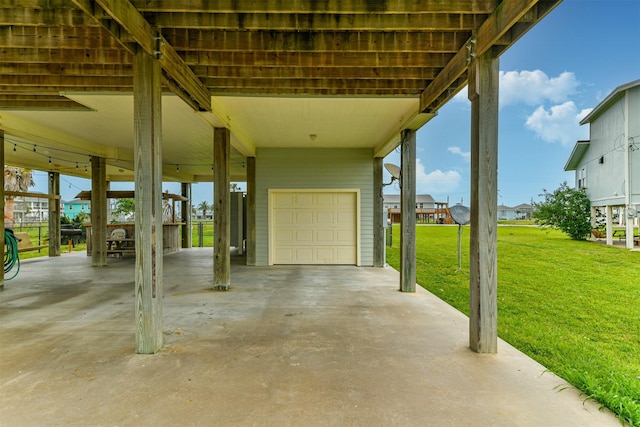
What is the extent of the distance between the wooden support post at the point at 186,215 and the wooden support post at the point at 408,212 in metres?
9.96

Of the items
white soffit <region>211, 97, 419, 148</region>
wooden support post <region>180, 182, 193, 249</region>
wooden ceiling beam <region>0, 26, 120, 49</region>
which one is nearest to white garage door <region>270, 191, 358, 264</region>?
white soffit <region>211, 97, 419, 148</region>

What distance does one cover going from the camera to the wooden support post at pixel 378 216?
7.88m

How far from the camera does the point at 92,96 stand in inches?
177

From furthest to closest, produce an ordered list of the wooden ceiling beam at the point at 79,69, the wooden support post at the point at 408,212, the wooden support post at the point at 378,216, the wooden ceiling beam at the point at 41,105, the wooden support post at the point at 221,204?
1. the wooden support post at the point at 378,216
2. the wooden support post at the point at 221,204
3. the wooden support post at the point at 408,212
4. the wooden ceiling beam at the point at 41,105
5. the wooden ceiling beam at the point at 79,69

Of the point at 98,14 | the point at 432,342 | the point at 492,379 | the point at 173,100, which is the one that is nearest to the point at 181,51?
the point at 98,14

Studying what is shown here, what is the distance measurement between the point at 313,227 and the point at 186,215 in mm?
7059

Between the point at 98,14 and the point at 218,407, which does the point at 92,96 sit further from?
the point at 218,407

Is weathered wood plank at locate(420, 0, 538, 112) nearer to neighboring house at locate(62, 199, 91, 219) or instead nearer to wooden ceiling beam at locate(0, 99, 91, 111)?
wooden ceiling beam at locate(0, 99, 91, 111)

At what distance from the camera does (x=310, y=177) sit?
798 centimetres

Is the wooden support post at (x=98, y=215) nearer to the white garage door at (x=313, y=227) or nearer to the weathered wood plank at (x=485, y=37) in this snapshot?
the white garage door at (x=313, y=227)

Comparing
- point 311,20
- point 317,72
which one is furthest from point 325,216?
point 311,20

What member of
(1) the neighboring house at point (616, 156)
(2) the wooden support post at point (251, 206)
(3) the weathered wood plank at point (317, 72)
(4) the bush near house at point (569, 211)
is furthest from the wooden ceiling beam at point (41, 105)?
(4) the bush near house at point (569, 211)

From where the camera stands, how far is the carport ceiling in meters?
2.69

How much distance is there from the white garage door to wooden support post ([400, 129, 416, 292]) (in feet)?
9.29
